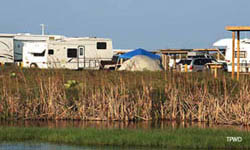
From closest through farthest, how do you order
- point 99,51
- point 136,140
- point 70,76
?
point 136,140
point 70,76
point 99,51

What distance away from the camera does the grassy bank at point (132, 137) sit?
49.6ft

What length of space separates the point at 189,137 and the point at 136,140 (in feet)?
4.63

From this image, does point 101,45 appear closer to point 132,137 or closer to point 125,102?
point 125,102

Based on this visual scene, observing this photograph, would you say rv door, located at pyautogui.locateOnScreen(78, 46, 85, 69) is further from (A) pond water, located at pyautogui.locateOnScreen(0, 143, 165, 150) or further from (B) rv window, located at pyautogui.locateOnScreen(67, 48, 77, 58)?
(A) pond water, located at pyautogui.locateOnScreen(0, 143, 165, 150)

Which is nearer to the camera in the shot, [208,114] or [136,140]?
[136,140]

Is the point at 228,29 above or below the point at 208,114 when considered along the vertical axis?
above

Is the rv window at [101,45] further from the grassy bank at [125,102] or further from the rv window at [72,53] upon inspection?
the grassy bank at [125,102]

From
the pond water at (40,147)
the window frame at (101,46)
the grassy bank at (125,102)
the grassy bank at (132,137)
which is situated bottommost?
the pond water at (40,147)

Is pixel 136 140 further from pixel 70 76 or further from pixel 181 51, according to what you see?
pixel 181 51

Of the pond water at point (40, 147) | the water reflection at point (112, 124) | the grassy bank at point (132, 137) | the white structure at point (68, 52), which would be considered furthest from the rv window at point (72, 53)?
A: the pond water at point (40, 147)

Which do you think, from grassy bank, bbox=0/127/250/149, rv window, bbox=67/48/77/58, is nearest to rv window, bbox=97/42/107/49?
rv window, bbox=67/48/77/58

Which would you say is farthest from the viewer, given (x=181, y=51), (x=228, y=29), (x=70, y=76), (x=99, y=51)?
(x=99, y=51)

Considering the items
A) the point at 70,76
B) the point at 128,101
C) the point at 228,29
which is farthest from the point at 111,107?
the point at 70,76

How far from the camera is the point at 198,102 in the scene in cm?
1997
